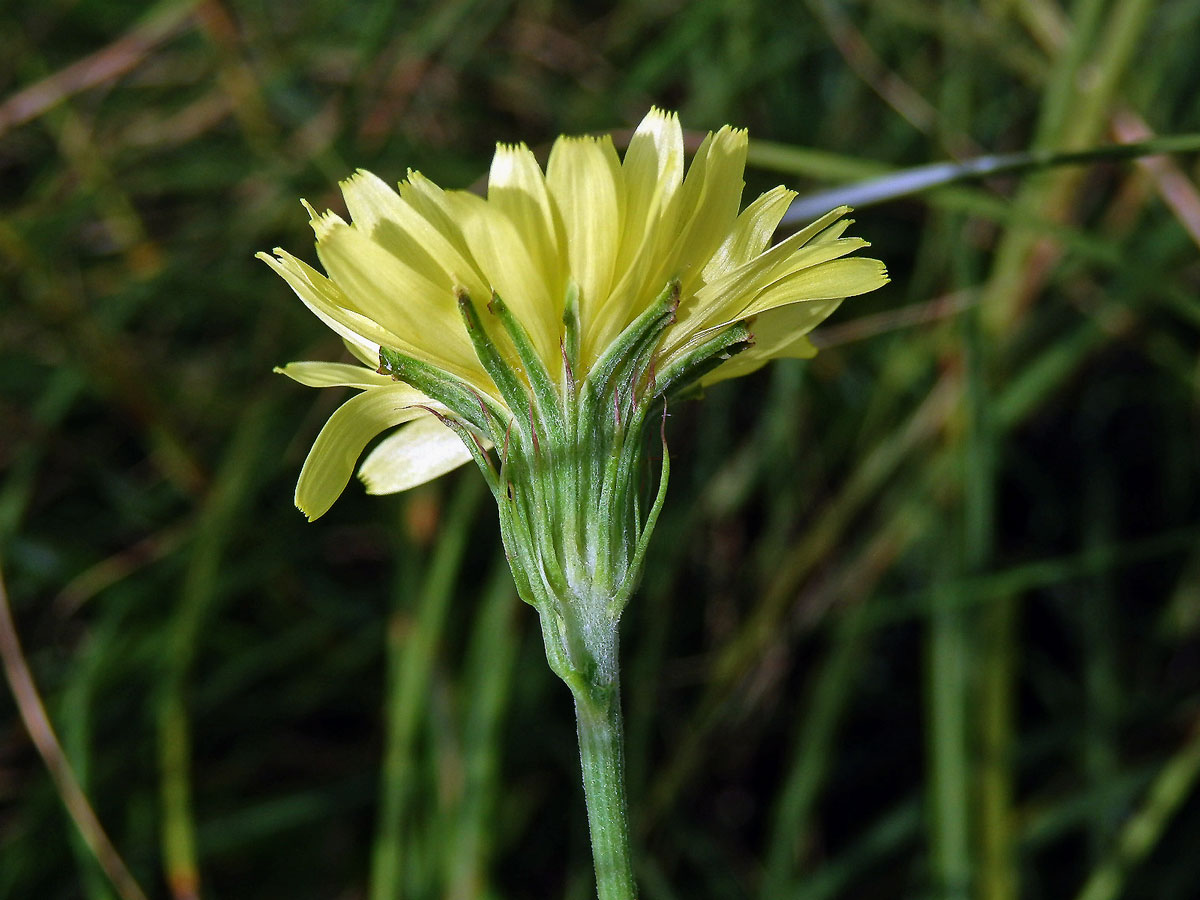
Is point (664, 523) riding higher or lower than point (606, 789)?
higher

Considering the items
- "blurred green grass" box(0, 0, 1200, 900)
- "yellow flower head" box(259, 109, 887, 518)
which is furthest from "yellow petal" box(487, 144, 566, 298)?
"blurred green grass" box(0, 0, 1200, 900)

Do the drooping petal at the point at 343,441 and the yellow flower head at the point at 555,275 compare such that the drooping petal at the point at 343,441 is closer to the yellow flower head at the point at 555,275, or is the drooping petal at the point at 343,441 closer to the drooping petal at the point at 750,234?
the yellow flower head at the point at 555,275

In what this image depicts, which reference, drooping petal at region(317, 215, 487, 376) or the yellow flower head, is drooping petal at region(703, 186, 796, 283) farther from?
drooping petal at region(317, 215, 487, 376)

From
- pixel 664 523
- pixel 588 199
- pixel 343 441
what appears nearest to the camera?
pixel 588 199

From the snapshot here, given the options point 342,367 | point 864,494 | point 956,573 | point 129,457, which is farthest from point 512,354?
point 129,457

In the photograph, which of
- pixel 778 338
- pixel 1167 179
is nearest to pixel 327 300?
pixel 778 338

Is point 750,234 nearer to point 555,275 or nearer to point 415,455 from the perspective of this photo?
point 555,275

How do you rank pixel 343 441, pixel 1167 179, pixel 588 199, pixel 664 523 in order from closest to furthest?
Result: pixel 588 199
pixel 343 441
pixel 1167 179
pixel 664 523
